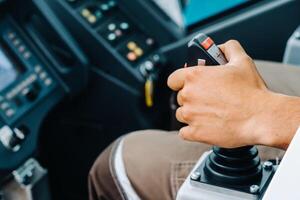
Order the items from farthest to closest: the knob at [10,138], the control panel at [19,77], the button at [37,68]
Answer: the button at [37,68], the control panel at [19,77], the knob at [10,138]

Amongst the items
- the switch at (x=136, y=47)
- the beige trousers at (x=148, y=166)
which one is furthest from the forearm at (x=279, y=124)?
the switch at (x=136, y=47)

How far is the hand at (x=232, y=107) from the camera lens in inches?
38.6

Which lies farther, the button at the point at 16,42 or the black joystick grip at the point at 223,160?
the button at the point at 16,42

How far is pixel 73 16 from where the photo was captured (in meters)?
1.87

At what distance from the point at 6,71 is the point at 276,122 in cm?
87

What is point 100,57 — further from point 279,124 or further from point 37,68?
point 279,124

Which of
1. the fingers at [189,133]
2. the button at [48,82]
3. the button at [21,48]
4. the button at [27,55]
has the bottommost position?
the fingers at [189,133]

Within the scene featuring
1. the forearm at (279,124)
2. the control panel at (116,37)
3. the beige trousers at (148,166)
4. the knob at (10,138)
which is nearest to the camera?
the forearm at (279,124)

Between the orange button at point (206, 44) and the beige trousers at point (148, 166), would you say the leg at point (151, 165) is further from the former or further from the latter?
the orange button at point (206, 44)

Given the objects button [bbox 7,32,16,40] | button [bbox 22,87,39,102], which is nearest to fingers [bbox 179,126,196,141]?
button [bbox 22,87,39,102]

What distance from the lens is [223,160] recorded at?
104cm

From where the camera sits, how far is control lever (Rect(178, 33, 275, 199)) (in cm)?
99

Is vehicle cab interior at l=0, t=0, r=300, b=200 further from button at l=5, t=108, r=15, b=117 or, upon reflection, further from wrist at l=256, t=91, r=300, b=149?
wrist at l=256, t=91, r=300, b=149

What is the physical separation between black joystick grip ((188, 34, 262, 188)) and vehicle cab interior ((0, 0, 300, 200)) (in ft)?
2.03
